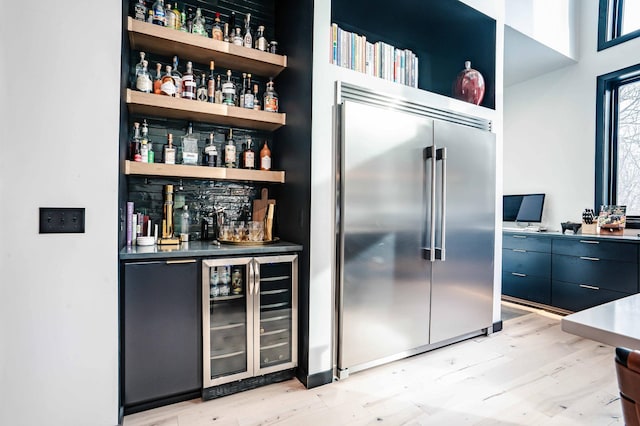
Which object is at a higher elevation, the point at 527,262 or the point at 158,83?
the point at 158,83

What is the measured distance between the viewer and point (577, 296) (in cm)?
338

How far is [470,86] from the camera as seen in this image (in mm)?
2926

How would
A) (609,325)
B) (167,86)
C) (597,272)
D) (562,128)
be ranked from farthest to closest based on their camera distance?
(562,128) < (597,272) < (167,86) < (609,325)

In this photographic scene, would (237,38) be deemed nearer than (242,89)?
Yes

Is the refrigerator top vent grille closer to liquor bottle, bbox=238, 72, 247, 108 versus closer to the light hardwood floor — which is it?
liquor bottle, bbox=238, 72, 247, 108

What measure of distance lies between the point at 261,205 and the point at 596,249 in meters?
3.31

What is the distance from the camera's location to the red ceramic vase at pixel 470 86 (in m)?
2.92

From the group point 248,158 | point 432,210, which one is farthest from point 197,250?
point 432,210

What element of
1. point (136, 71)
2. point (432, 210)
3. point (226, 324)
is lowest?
point (226, 324)

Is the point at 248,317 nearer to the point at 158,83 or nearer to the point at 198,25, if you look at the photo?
the point at 158,83

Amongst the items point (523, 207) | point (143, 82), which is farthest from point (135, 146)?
point (523, 207)

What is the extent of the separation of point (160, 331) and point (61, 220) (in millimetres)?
743

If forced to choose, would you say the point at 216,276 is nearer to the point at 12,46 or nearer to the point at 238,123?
the point at 238,123

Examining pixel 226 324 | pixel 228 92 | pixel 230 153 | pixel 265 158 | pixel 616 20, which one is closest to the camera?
pixel 226 324
